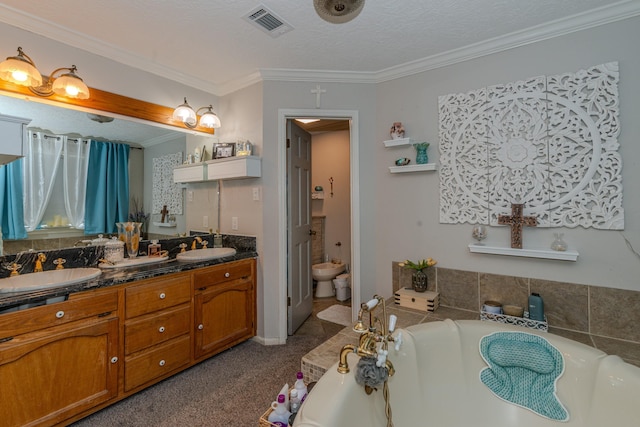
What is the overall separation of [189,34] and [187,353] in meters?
2.25

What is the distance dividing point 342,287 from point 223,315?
1723mm

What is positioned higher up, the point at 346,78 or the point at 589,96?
the point at 346,78

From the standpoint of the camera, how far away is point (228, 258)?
2398 millimetres

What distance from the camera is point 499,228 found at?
6.68 ft

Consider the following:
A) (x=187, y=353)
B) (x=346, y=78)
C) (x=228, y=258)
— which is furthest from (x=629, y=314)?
(x=187, y=353)

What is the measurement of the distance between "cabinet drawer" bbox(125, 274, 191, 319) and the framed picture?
1.16m

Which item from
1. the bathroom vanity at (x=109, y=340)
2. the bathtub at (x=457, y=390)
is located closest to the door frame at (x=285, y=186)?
the bathroom vanity at (x=109, y=340)

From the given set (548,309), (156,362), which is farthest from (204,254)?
(548,309)

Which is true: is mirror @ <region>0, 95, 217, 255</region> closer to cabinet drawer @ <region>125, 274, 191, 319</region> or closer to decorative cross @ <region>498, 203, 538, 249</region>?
cabinet drawer @ <region>125, 274, 191, 319</region>

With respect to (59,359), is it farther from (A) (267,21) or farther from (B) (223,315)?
(A) (267,21)

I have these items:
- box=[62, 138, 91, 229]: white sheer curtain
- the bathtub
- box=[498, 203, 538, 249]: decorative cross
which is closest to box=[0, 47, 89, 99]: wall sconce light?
box=[62, 138, 91, 229]: white sheer curtain

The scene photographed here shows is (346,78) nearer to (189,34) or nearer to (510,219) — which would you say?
(189,34)

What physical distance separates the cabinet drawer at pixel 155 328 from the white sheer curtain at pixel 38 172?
3.05ft

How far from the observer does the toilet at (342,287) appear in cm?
368
